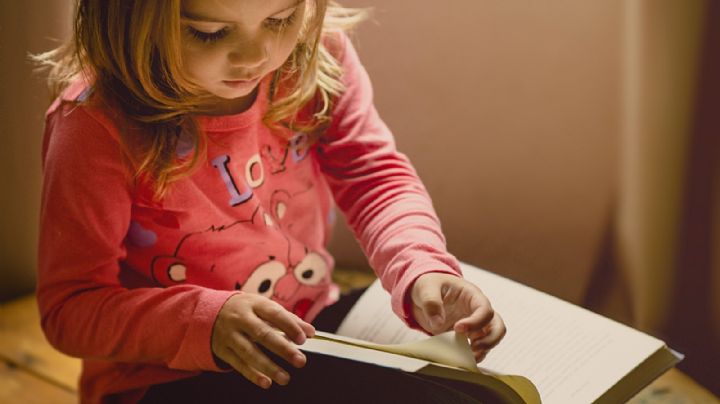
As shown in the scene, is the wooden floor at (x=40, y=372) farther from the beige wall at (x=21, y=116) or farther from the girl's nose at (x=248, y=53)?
the girl's nose at (x=248, y=53)

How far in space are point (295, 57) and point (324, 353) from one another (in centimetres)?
25

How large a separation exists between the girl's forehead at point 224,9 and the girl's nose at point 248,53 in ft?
0.08

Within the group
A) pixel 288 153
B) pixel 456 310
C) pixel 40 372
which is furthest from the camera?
pixel 40 372

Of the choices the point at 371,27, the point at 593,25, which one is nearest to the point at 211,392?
the point at 371,27

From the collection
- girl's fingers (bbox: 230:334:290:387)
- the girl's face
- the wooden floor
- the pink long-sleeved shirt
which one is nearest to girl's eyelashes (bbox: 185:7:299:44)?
the girl's face

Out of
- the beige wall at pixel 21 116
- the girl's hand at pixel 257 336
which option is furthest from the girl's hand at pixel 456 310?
the beige wall at pixel 21 116

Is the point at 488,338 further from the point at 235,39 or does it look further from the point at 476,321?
the point at 235,39

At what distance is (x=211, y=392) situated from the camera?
718mm

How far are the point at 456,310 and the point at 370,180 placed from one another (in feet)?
0.56

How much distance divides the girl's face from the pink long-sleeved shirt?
0.08 m

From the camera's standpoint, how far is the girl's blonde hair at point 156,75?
58 centimetres

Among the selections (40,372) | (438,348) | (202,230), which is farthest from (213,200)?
(40,372)

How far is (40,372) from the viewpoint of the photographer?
93cm

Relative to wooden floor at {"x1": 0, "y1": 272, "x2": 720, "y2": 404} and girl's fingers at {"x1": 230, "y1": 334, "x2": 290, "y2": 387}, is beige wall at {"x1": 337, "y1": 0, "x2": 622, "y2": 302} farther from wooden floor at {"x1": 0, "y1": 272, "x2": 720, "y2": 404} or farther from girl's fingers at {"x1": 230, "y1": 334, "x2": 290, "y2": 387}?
girl's fingers at {"x1": 230, "y1": 334, "x2": 290, "y2": 387}
